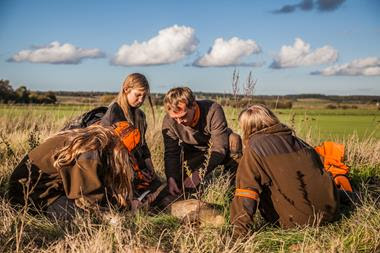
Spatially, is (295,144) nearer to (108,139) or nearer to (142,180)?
(108,139)

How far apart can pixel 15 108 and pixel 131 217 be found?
9.43m

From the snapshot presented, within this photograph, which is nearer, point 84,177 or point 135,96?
point 84,177

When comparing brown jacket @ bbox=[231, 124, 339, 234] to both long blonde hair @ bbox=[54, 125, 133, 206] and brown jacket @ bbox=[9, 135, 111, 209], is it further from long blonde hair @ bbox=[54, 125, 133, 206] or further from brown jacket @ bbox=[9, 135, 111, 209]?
brown jacket @ bbox=[9, 135, 111, 209]

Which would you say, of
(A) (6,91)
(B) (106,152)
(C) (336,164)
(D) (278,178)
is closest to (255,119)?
(D) (278,178)

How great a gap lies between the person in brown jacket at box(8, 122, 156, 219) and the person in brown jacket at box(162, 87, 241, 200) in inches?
39.7

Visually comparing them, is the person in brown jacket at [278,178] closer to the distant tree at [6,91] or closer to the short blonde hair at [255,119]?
the short blonde hair at [255,119]

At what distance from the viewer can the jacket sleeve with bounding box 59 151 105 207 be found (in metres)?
3.60

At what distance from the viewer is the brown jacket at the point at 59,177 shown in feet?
11.9

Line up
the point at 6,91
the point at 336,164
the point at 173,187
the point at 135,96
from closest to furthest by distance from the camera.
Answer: the point at 173,187 < the point at 135,96 < the point at 336,164 < the point at 6,91

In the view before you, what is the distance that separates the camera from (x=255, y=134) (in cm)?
368

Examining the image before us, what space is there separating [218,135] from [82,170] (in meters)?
2.17

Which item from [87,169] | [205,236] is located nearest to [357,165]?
[205,236]

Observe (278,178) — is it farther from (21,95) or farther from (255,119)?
(21,95)

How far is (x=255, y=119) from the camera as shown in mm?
3678
